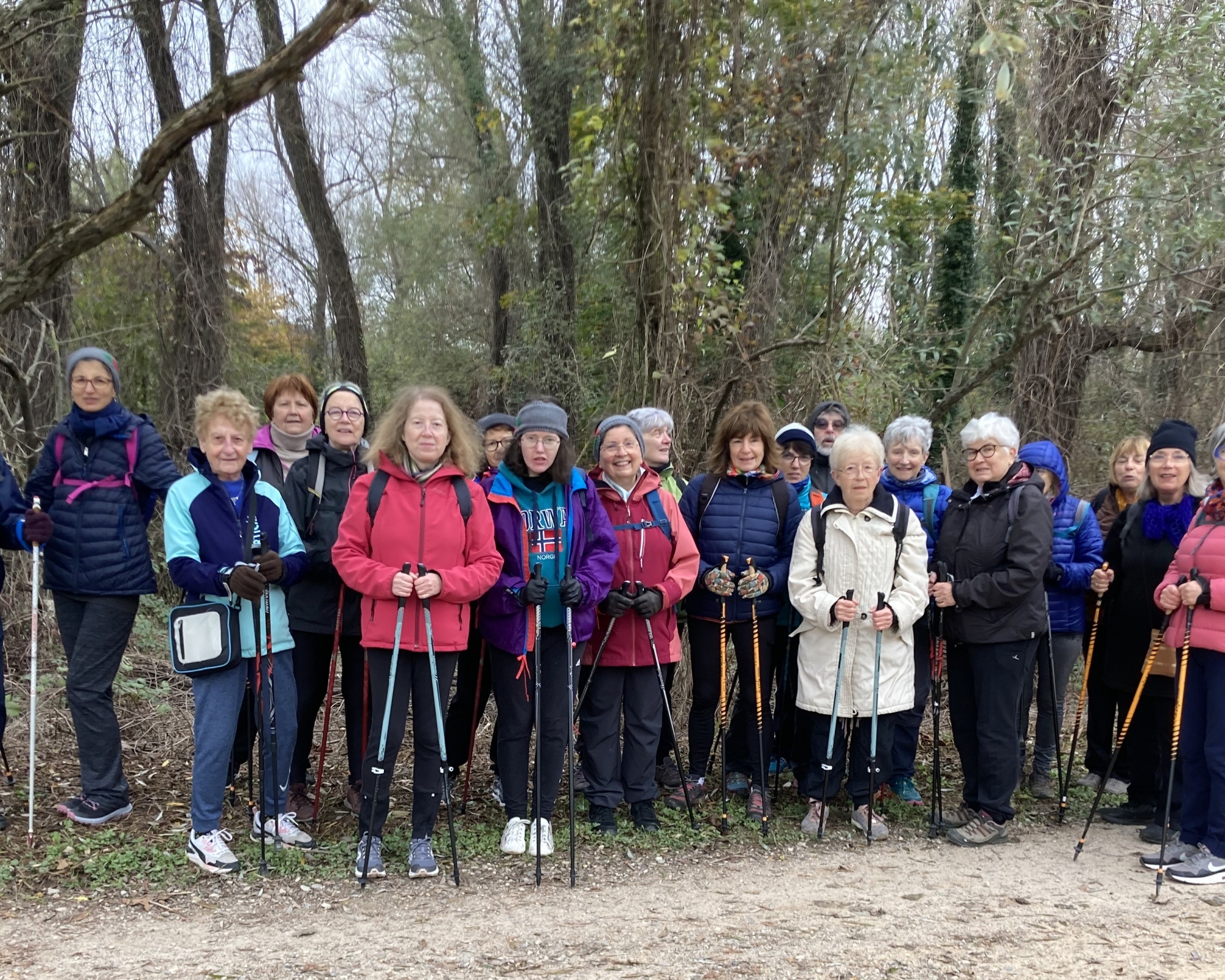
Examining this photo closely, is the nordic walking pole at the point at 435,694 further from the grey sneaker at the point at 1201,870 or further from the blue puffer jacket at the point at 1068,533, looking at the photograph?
the blue puffer jacket at the point at 1068,533

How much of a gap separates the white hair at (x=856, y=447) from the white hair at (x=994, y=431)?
451 mm

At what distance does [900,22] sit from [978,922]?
6.67m

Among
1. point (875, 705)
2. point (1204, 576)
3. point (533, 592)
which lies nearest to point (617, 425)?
point (533, 592)

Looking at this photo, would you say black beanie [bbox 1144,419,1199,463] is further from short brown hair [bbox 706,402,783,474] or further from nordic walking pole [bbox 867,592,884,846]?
short brown hair [bbox 706,402,783,474]

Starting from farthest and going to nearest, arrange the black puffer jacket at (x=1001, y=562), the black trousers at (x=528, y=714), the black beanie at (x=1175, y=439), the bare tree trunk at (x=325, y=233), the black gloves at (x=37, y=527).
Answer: the bare tree trunk at (x=325, y=233) → the black beanie at (x=1175, y=439) → the black puffer jacket at (x=1001, y=562) → the black trousers at (x=528, y=714) → the black gloves at (x=37, y=527)

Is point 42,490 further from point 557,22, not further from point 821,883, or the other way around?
point 557,22

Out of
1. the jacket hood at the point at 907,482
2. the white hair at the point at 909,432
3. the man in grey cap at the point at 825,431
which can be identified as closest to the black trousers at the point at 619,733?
the man in grey cap at the point at 825,431

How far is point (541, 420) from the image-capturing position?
4523 millimetres

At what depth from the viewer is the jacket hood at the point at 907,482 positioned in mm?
5277

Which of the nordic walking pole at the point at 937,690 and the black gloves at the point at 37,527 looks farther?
the nordic walking pole at the point at 937,690

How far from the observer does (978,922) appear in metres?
3.93

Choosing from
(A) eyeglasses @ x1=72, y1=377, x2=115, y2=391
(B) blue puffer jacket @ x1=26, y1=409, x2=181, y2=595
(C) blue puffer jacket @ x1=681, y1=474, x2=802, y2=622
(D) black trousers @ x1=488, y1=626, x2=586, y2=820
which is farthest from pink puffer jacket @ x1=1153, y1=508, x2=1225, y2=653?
(A) eyeglasses @ x1=72, y1=377, x2=115, y2=391

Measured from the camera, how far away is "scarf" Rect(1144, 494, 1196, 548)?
16.6ft

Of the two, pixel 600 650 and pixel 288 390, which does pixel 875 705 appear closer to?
pixel 600 650
